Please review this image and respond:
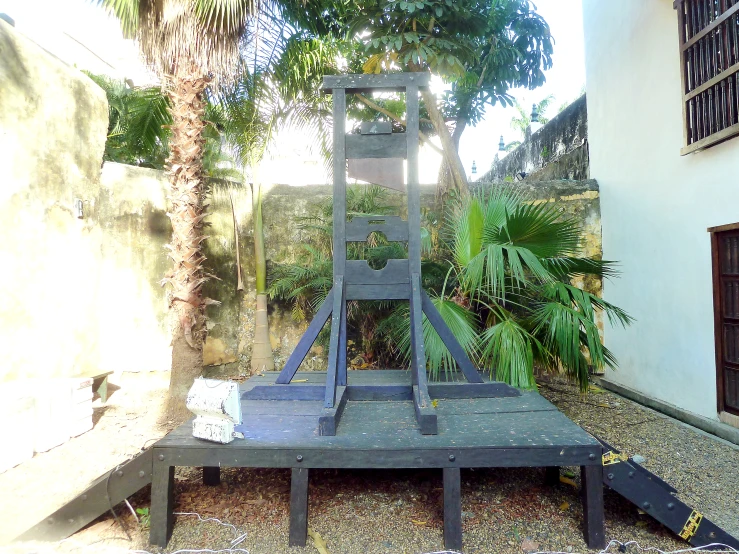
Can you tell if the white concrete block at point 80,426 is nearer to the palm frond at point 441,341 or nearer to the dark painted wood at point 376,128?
the palm frond at point 441,341

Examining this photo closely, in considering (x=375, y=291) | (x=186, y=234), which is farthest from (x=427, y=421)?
(x=186, y=234)

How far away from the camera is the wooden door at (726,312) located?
3.71 meters

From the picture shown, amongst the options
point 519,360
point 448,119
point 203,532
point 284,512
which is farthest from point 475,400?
point 448,119

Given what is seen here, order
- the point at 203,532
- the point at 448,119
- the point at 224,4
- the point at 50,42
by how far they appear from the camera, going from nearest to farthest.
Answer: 1. the point at 203,532
2. the point at 224,4
3. the point at 448,119
4. the point at 50,42

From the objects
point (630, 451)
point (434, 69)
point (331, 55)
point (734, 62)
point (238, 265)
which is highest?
point (331, 55)

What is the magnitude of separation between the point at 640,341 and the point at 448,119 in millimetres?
4380

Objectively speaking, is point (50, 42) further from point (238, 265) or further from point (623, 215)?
point (623, 215)

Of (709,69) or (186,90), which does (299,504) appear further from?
(709,69)

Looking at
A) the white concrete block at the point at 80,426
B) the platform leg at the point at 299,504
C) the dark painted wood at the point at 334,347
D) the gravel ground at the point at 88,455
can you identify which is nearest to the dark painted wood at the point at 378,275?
the dark painted wood at the point at 334,347

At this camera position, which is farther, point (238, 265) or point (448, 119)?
point (448, 119)

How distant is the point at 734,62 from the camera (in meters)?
3.70

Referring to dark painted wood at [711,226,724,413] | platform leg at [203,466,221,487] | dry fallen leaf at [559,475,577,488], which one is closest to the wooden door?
dark painted wood at [711,226,724,413]

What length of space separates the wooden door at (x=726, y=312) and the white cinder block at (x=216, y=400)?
3.78 metres

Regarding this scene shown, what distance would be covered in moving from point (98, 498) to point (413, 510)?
63.0 inches
